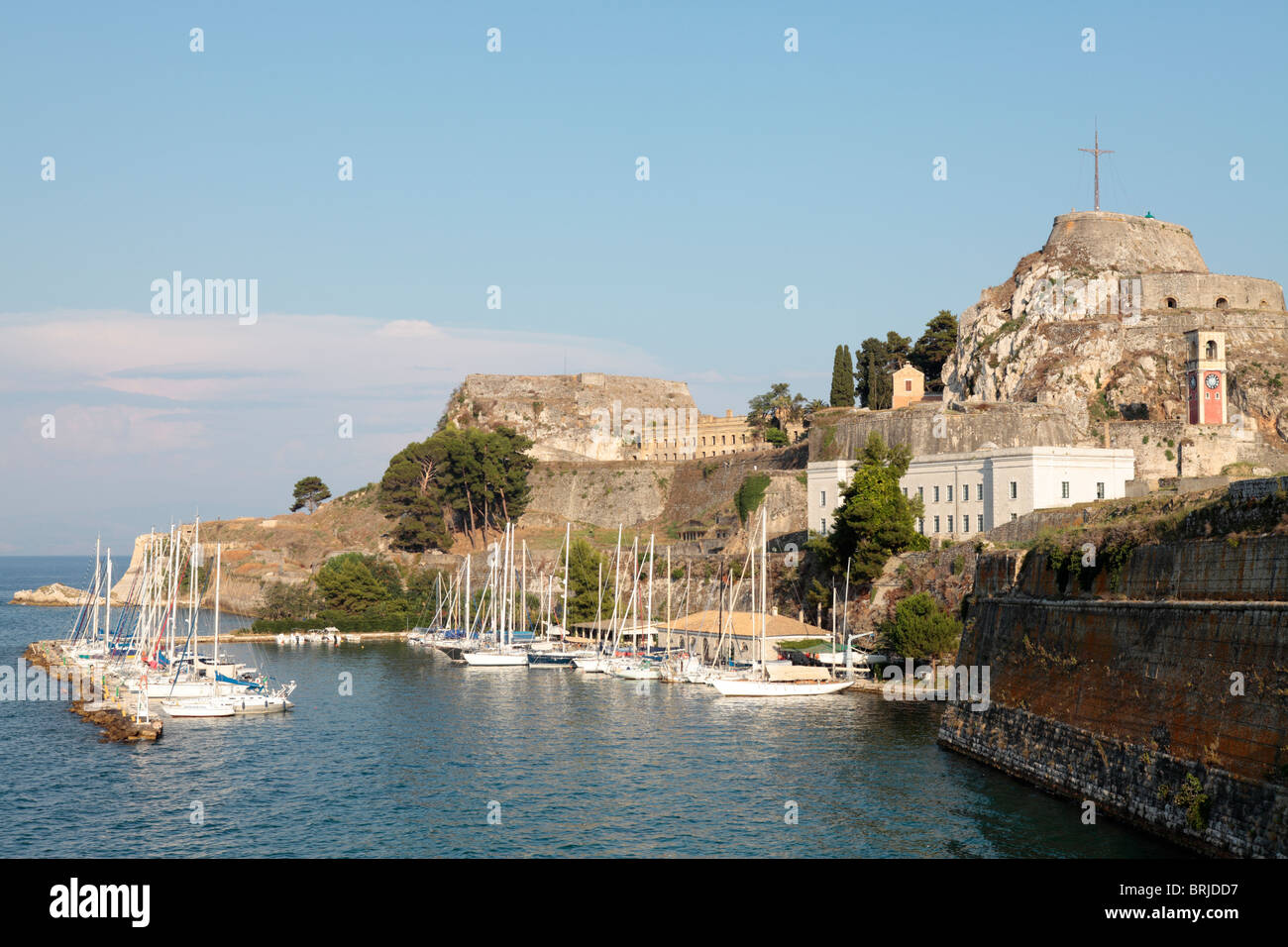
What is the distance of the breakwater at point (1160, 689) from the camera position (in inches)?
706

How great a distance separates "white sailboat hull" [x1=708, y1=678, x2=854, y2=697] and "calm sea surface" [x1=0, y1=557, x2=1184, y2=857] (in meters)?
→ 0.94

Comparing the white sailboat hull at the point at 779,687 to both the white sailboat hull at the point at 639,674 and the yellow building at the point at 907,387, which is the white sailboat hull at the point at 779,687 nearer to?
the white sailboat hull at the point at 639,674

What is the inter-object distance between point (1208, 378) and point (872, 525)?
21.9m

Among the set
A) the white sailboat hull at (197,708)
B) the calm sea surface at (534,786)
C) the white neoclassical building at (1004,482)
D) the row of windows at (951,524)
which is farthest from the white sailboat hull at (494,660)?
the row of windows at (951,524)

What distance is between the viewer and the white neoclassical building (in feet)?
172

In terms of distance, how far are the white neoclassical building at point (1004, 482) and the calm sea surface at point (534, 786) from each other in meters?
12.9

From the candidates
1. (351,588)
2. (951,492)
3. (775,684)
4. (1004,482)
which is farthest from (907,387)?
(351,588)

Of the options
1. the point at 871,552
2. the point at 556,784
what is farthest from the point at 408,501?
the point at 556,784

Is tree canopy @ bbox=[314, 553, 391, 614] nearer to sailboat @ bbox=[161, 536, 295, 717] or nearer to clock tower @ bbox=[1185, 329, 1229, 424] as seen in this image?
sailboat @ bbox=[161, 536, 295, 717]

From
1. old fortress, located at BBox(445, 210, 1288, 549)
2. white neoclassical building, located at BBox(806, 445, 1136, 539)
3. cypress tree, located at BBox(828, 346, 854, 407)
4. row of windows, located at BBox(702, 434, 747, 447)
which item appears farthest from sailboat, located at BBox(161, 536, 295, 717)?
row of windows, located at BBox(702, 434, 747, 447)
